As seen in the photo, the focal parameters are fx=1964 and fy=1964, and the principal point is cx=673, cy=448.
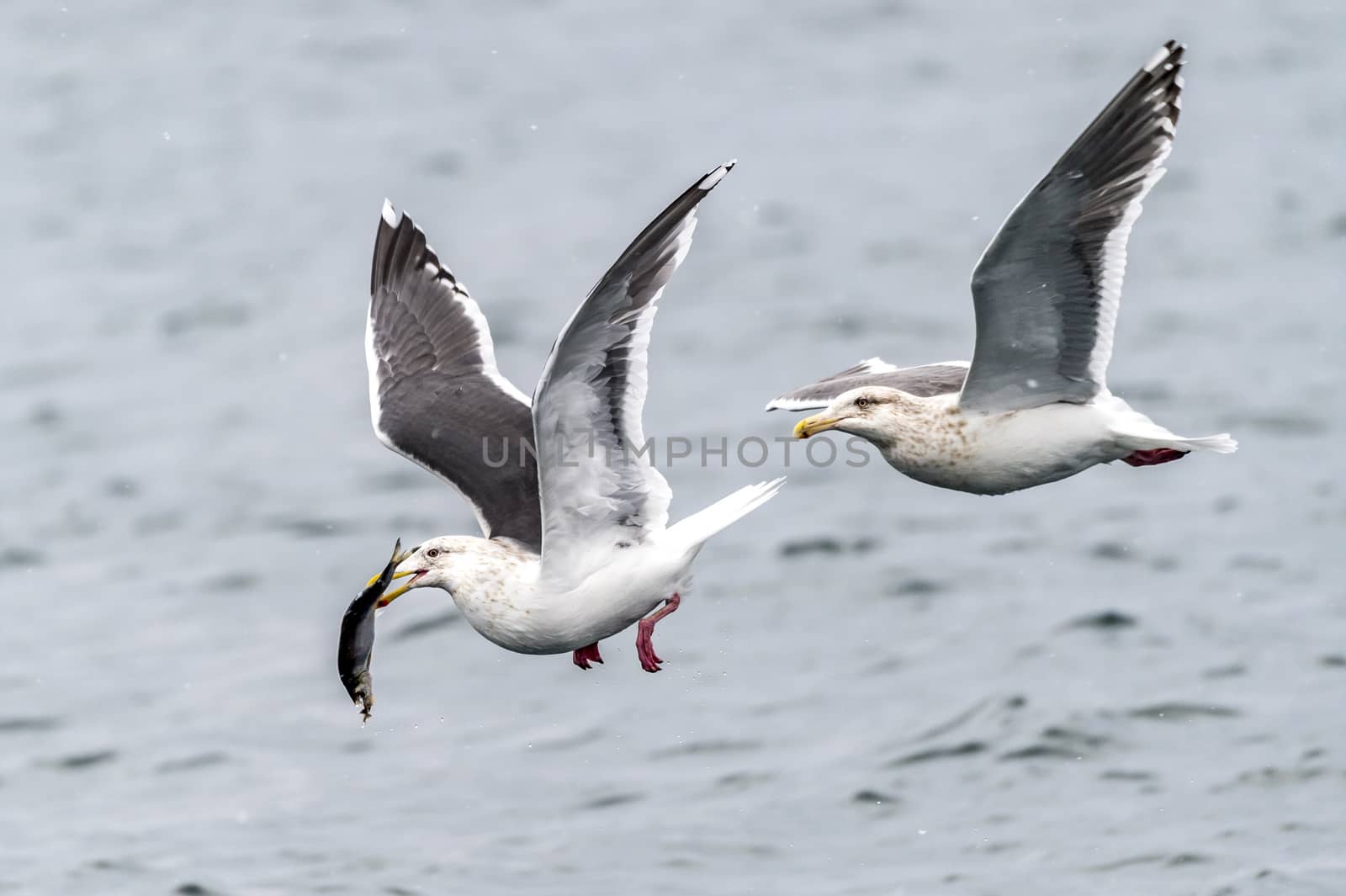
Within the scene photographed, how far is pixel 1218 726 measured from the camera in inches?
1254

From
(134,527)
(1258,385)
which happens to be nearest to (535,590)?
(134,527)

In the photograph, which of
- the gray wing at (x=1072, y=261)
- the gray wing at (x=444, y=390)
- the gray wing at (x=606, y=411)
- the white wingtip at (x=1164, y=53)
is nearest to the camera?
the gray wing at (x=606, y=411)

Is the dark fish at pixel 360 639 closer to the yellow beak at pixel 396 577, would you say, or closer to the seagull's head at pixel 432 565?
the yellow beak at pixel 396 577

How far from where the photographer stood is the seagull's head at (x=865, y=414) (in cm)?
1023

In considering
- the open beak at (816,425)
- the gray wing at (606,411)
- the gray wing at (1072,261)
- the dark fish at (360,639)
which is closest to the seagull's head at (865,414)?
the open beak at (816,425)

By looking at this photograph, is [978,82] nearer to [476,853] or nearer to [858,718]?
[858,718]

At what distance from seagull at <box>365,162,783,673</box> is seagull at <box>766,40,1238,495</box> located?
93cm

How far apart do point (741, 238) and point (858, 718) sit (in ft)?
53.4

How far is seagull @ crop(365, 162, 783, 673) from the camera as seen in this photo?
Answer: 8922 mm

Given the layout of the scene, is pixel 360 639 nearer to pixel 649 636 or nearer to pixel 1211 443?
pixel 649 636

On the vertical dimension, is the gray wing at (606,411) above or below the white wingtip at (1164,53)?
below

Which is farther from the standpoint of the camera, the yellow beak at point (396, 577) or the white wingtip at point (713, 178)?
the yellow beak at point (396, 577)

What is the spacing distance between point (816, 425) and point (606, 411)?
1.54 metres

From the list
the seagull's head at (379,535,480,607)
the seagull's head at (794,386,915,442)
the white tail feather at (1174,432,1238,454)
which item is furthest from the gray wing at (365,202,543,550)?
the white tail feather at (1174,432,1238,454)
